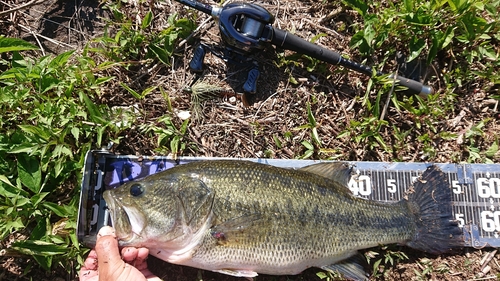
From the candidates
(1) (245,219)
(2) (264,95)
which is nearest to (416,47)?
(2) (264,95)

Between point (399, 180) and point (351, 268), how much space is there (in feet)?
3.59

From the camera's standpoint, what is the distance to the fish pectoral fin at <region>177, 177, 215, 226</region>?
3.17 m

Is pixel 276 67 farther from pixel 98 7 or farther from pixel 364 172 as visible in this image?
pixel 98 7

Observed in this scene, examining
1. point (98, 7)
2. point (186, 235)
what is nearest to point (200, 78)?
point (98, 7)

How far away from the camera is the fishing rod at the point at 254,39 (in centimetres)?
371

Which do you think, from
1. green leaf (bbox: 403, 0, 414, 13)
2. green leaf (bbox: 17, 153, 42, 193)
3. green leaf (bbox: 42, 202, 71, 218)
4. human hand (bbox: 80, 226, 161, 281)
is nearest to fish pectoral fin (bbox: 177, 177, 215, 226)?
human hand (bbox: 80, 226, 161, 281)

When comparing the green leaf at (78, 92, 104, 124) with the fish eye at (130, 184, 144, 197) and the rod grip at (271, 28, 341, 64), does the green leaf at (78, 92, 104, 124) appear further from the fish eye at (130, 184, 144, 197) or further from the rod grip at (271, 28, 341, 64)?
the rod grip at (271, 28, 341, 64)

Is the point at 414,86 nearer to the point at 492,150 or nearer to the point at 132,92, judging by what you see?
the point at 492,150

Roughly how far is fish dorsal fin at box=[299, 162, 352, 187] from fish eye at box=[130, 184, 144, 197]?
1.49m

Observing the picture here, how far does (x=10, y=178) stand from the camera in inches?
145

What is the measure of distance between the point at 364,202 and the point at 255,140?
1.33 m

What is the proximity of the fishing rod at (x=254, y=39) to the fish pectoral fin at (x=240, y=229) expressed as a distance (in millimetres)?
1557

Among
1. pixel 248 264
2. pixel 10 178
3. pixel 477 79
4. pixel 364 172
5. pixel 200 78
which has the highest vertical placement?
pixel 477 79

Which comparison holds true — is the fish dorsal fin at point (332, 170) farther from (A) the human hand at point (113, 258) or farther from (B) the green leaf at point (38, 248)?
(B) the green leaf at point (38, 248)
